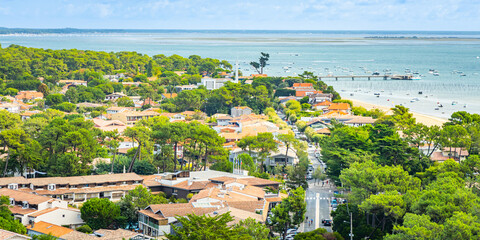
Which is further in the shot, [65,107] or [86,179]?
[65,107]

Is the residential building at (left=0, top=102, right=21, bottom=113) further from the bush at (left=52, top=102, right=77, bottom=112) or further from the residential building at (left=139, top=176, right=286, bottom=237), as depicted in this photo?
the residential building at (left=139, top=176, right=286, bottom=237)

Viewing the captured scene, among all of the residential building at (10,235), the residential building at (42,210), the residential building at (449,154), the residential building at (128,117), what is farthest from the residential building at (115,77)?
the residential building at (10,235)

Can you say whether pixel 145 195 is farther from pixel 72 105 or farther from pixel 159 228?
pixel 72 105

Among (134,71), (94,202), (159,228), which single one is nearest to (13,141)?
(94,202)

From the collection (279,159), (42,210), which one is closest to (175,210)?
(42,210)

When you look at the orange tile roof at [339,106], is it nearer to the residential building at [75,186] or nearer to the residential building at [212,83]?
the residential building at [212,83]

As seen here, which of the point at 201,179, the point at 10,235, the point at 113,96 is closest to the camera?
the point at 10,235

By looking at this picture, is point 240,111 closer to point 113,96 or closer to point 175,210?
point 113,96
